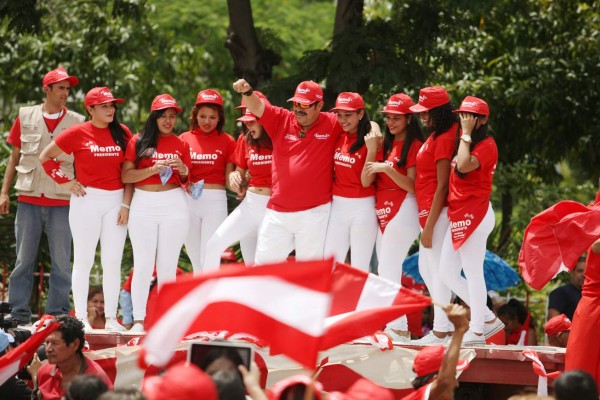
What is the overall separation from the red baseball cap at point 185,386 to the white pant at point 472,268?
4.38 m

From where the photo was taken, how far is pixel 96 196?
11.4 meters

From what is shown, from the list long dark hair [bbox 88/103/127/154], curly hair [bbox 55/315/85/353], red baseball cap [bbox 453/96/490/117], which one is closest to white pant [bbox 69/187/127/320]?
long dark hair [bbox 88/103/127/154]

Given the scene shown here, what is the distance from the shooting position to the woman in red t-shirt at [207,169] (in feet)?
38.3

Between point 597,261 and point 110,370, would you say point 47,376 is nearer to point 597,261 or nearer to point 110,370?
point 110,370

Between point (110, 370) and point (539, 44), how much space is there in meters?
10.4

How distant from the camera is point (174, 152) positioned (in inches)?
450

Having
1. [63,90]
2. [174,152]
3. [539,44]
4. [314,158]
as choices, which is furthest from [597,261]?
[539,44]

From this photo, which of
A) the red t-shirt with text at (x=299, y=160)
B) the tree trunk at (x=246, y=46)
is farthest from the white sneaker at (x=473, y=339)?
the tree trunk at (x=246, y=46)

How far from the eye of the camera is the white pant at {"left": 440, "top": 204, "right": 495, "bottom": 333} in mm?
10695

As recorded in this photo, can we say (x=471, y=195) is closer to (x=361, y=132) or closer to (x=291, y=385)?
(x=361, y=132)

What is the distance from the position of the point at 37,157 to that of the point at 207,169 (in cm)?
161

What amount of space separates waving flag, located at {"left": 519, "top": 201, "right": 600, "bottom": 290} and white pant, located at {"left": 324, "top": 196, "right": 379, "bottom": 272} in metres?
1.42

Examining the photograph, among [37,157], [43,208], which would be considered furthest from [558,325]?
[37,157]

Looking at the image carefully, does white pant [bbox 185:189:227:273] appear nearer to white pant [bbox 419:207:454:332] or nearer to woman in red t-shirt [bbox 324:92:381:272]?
woman in red t-shirt [bbox 324:92:381:272]
